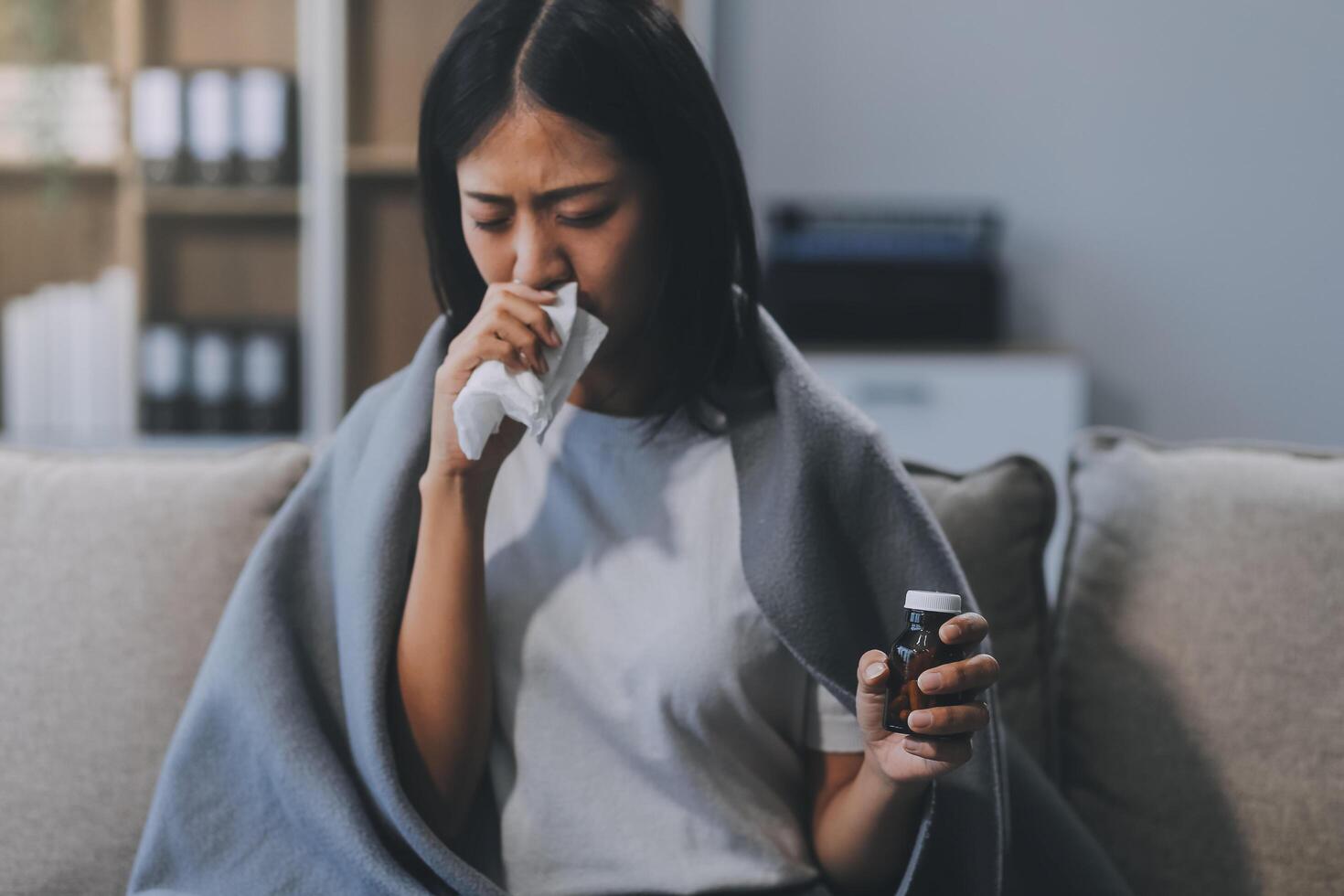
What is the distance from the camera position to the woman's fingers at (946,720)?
85 cm

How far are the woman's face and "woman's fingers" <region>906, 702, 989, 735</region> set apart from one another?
415mm

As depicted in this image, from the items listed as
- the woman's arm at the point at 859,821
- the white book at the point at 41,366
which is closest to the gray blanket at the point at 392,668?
the woman's arm at the point at 859,821

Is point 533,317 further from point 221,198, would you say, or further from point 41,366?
point 41,366

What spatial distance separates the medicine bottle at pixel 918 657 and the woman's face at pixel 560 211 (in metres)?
0.37

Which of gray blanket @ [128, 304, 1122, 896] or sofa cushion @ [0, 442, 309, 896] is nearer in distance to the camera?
gray blanket @ [128, 304, 1122, 896]

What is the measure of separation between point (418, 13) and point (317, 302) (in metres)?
0.75

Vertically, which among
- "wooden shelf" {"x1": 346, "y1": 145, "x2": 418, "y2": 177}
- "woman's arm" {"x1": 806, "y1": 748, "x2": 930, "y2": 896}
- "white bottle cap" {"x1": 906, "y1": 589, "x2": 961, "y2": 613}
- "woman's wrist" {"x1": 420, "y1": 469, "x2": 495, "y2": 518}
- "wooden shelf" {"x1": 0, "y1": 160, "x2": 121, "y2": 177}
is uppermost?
"wooden shelf" {"x1": 346, "y1": 145, "x2": 418, "y2": 177}

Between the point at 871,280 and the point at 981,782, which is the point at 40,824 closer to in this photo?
the point at 981,782

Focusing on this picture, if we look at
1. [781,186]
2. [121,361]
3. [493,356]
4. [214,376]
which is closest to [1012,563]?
[493,356]

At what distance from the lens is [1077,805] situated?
1276mm

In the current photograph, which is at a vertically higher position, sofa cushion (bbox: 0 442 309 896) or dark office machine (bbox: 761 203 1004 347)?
dark office machine (bbox: 761 203 1004 347)

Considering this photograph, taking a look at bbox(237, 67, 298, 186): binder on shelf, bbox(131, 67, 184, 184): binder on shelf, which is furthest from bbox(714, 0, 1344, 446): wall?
bbox(131, 67, 184, 184): binder on shelf

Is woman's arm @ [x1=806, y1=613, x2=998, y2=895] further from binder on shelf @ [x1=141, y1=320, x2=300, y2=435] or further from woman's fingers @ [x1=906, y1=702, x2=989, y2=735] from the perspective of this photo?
binder on shelf @ [x1=141, y1=320, x2=300, y2=435]

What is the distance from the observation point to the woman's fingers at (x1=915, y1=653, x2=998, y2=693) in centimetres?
85
